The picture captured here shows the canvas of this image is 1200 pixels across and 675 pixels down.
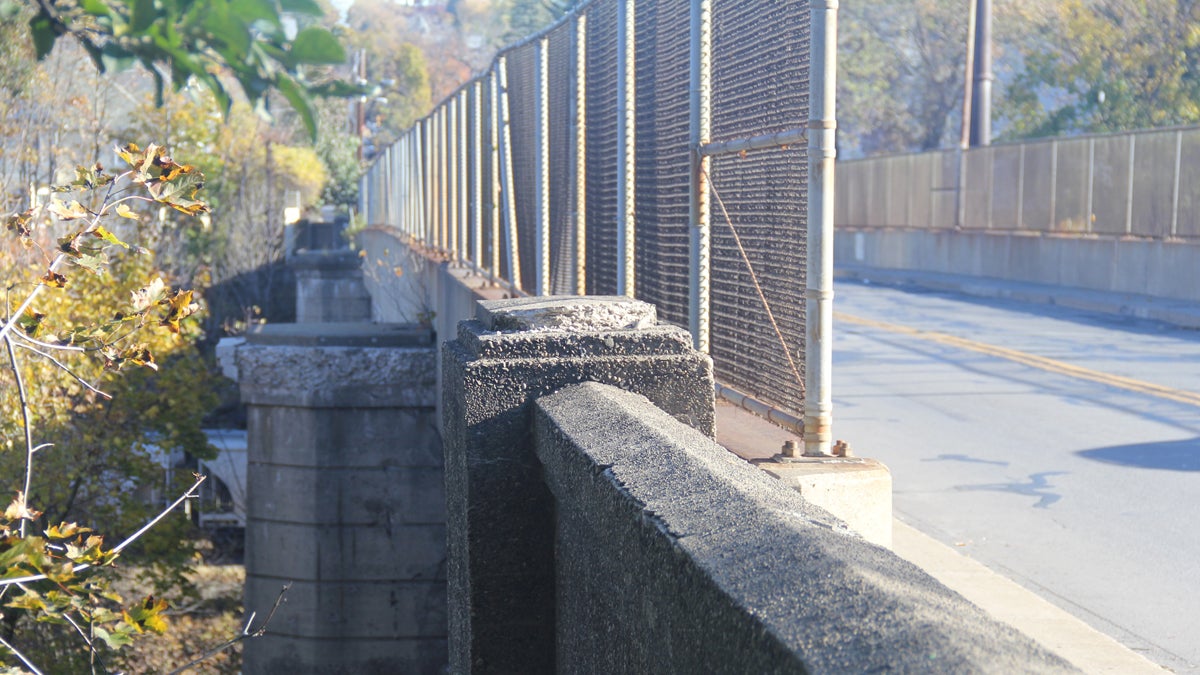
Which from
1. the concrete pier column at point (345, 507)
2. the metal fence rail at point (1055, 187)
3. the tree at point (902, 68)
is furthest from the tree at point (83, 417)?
the tree at point (902, 68)

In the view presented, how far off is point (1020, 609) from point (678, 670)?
298cm

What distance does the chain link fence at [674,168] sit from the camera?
476 centimetres

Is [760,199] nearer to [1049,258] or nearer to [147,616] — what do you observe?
[147,616]

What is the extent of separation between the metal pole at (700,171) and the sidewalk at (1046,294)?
1645 centimetres

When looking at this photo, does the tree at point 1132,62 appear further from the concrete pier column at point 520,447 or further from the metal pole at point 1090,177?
the concrete pier column at point 520,447

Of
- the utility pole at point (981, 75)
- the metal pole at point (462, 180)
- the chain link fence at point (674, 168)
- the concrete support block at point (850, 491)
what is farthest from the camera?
the utility pole at point (981, 75)

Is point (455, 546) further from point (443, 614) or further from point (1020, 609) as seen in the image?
point (443, 614)

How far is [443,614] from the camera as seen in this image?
39.3ft

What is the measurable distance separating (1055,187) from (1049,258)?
1387 millimetres

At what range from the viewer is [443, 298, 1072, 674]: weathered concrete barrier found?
190cm

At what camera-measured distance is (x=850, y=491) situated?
414cm

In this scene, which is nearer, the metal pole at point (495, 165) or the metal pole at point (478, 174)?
the metal pole at point (495, 165)

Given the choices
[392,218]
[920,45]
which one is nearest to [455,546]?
[392,218]

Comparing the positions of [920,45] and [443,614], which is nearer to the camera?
[443,614]
